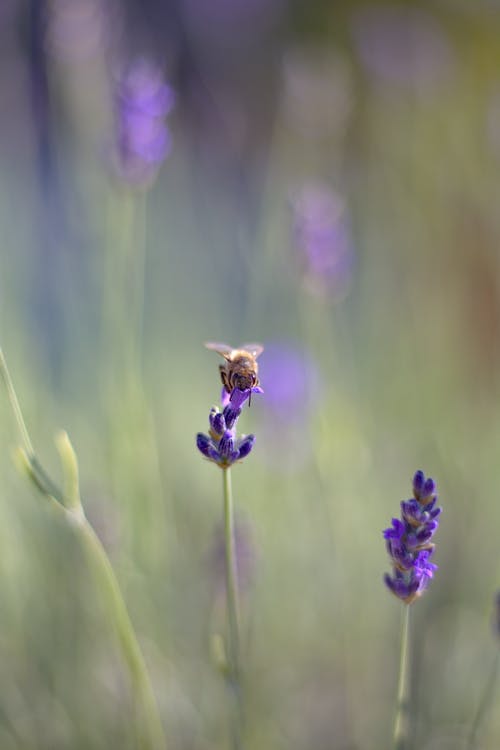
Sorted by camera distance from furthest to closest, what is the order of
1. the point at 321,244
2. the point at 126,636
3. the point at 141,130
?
the point at 321,244 → the point at 141,130 → the point at 126,636

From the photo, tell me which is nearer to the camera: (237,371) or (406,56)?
(237,371)

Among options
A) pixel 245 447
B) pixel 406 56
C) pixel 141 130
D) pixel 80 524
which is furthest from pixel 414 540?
pixel 406 56

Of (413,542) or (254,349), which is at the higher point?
(254,349)

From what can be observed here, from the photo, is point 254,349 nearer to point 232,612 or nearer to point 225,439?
point 225,439

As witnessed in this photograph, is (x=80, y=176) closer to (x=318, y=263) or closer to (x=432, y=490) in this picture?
(x=318, y=263)

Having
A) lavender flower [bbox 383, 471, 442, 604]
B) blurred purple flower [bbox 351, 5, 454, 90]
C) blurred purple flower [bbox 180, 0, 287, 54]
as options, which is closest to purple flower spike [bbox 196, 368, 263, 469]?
lavender flower [bbox 383, 471, 442, 604]

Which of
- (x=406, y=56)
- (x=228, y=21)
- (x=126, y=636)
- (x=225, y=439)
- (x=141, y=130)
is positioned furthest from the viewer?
(x=228, y=21)

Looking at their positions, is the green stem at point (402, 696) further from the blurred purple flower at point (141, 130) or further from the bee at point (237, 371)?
the blurred purple flower at point (141, 130)
